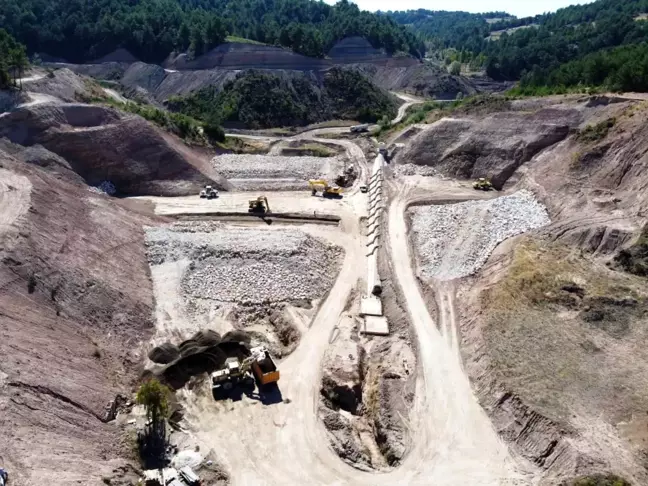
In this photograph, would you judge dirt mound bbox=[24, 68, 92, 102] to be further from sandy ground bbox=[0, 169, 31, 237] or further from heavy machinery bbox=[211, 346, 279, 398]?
heavy machinery bbox=[211, 346, 279, 398]

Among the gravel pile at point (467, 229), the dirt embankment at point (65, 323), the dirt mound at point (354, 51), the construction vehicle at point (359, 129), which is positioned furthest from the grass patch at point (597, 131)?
the dirt mound at point (354, 51)

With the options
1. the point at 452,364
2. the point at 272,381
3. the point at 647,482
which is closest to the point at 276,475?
the point at 272,381

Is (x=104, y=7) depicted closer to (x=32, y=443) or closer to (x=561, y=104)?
(x=561, y=104)

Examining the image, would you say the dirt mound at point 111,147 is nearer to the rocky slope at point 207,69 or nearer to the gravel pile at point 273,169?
the gravel pile at point 273,169

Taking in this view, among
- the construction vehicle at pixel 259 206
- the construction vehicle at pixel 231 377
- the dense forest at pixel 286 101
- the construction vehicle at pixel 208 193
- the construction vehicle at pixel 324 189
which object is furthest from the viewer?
the dense forest at pixel 286 101

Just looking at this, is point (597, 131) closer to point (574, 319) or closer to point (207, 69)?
point (574, 319)

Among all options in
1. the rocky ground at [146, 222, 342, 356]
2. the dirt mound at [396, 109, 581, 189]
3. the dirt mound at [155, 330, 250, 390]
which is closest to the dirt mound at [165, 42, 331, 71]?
the dirt mound at [396, 109, 581, 189]

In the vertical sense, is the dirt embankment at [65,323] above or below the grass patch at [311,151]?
below
